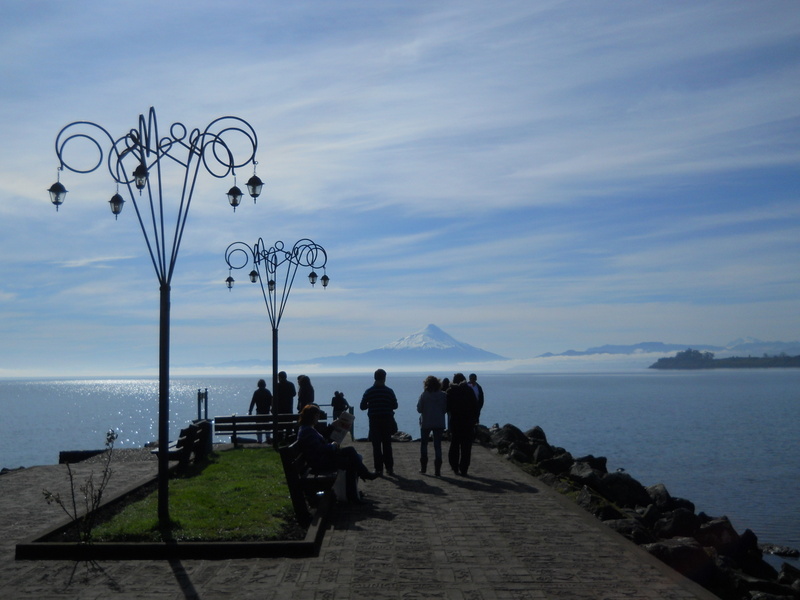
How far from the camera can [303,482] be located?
435 inches

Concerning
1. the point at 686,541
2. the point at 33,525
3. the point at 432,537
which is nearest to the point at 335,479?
the point at 432,537

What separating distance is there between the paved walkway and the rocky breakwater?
Result: 1118 millimetres

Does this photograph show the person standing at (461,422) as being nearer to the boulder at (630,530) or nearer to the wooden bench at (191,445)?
the boulder at (630,530)

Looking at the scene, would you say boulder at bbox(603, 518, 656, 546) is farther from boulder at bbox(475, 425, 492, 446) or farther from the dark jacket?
boulder at bbox(475, 425, 492, 446)

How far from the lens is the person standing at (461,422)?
1537 centimetres

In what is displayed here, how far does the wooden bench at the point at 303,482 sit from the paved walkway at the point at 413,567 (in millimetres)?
349

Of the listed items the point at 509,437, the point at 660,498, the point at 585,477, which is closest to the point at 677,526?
the point at 585,477

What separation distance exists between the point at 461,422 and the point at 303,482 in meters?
4.90

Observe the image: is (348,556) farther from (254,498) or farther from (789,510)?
(789,510)

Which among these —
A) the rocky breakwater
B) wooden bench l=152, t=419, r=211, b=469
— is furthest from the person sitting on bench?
wooden bench l=152, t=419, r=211, b=469

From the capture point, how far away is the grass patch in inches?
367

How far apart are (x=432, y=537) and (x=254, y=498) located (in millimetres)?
3521

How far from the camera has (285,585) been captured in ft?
24.7

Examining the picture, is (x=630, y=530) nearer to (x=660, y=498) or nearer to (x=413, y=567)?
(x=413, y=567)
